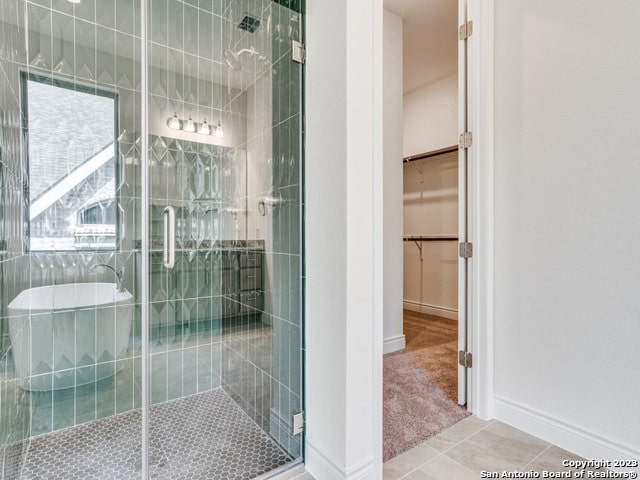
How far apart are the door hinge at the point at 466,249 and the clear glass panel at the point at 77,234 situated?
1866 millimetres

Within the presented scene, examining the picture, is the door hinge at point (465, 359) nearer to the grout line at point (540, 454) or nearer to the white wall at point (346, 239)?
the grout line at point (540, 454)

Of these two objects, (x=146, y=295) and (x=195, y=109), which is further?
(x=195, y=109)

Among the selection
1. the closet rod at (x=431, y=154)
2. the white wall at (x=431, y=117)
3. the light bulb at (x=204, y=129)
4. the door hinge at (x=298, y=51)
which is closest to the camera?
the door hinge at (x=298, y=51)

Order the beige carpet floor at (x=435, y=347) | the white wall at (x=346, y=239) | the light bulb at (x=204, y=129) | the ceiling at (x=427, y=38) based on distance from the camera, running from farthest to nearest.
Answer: the ceiling at (x=427, y=38)
the beige carpet floor at (x=435, y=347)
the light bulb at (x=204, y=129)
the white wall at (x=346, y=239)

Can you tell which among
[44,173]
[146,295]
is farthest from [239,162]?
[44,173]

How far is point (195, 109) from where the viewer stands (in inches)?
81.5

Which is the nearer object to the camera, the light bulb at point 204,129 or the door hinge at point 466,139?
the door hinge at point 466,139

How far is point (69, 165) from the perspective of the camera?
1.84 m

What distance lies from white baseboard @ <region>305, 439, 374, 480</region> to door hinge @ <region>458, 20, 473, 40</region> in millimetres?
2304

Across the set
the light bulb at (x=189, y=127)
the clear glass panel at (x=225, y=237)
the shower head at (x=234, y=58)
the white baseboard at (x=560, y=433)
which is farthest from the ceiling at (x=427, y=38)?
the white baseboard at (x=560, y=433)

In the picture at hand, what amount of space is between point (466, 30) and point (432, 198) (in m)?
2.60

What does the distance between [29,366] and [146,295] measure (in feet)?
2.29

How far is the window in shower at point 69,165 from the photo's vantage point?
1.74m

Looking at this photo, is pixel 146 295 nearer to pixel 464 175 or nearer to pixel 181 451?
pixel 181 451
